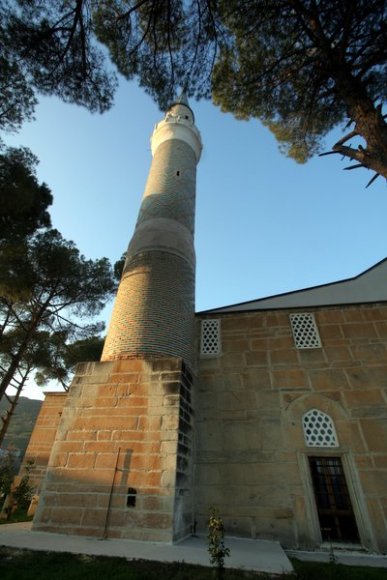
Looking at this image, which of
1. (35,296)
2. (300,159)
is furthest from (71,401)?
(300,159)

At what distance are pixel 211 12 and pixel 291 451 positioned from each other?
345 inches

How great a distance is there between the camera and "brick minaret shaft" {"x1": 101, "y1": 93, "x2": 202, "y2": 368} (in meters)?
5.63

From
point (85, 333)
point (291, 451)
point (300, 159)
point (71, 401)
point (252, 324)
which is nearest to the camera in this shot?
point (71, 401)

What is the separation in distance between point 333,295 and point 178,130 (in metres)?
6.98

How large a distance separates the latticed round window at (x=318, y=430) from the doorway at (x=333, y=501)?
0.82 feet

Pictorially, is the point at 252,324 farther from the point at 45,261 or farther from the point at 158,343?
the point at 45,261

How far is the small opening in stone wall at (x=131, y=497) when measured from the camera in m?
3.99

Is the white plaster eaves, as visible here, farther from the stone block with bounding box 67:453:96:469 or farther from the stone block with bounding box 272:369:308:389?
the stone block with bounding box 67:453:96:469

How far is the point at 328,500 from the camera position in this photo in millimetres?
5020

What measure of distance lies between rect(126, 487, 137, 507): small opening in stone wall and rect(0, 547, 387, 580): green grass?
92 centimetres

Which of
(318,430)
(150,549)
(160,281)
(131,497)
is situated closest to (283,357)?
(318,430)

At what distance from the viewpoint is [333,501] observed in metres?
5.01

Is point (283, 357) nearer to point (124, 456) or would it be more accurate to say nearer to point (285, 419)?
point (285, 419)

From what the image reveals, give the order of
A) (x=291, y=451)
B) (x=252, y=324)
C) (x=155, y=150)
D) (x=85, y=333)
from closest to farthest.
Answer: (x=291, y=451) < (x=252, y=324) < (x=155, y=150) < (x=85, y=333)
